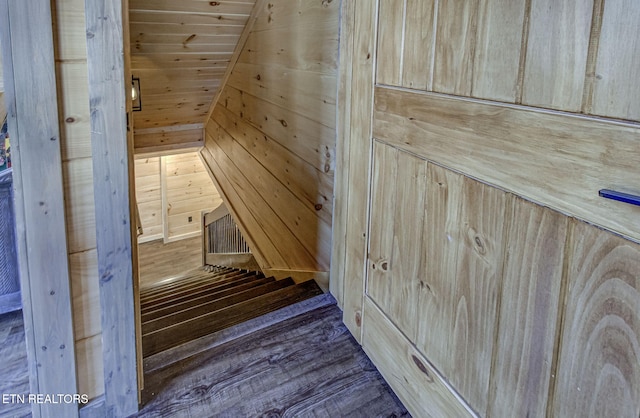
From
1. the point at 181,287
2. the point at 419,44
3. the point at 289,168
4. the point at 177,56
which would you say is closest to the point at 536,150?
the point at 419,44

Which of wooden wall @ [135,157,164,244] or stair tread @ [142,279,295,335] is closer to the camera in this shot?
stair tread @ [142,279,295,335]

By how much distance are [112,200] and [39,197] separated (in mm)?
158

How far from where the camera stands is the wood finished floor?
4.75ft

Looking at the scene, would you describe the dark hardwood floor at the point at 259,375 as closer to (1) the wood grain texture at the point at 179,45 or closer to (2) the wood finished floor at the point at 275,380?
(2) the wood finished floor at the point at 275,380

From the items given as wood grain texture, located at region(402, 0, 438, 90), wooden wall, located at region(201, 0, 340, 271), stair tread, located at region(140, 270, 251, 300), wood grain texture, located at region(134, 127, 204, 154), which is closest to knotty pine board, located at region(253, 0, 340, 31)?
wooden wall, located at region(201, 0, 340, 271)

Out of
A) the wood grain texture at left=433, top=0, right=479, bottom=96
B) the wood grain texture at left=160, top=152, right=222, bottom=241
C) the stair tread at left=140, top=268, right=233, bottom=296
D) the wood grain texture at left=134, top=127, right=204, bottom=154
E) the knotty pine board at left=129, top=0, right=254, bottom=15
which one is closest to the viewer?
the wood grain texture at left=433, top=0, right=479, bottom=96

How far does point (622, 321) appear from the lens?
2.53ft

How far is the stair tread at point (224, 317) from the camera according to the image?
1740 millimetres

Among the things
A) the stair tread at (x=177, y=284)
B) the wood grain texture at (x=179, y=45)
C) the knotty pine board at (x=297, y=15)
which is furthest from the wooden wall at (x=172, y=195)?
the knotty pine board at (x=297, y=15)

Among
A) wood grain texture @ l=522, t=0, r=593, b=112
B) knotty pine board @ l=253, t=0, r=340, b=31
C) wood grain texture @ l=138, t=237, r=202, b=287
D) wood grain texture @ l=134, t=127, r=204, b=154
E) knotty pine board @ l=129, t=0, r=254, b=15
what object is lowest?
wood grain texture @ l=138, t=237, r=202, b=287

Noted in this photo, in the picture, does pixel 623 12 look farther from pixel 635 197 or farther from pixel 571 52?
pixel 635 197

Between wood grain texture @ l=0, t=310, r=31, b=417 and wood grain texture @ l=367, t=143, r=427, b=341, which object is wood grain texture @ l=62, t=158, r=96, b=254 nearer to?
wood grain texture @ l=0, t=310, r=31, b=417

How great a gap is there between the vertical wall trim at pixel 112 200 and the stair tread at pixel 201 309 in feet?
1.58

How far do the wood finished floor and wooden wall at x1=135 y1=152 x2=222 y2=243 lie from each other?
5.11 m
